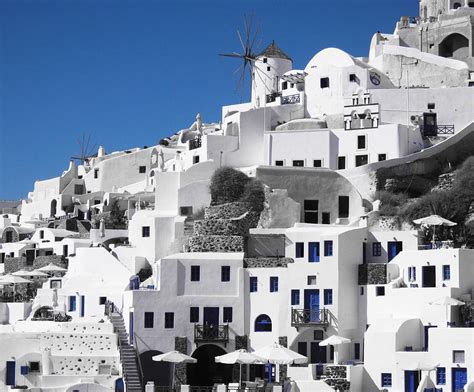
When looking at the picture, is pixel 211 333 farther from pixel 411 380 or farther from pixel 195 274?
pixel 411 380

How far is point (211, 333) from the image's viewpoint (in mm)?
57469

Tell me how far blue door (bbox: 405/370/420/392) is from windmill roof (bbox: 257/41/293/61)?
34.5 metres

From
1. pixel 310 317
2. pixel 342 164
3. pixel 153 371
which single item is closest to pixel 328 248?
pixel 310 317

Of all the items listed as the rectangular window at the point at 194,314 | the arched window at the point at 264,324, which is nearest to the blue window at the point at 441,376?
the arched window at the point at 264,324

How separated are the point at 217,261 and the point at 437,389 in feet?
43.9

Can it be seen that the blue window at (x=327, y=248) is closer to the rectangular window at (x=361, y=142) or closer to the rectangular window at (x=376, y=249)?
the rectangular window at (x=376, y=249)

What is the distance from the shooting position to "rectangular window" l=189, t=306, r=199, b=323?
189 feet

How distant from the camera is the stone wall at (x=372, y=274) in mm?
56281

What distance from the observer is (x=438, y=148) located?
6806 centimetres

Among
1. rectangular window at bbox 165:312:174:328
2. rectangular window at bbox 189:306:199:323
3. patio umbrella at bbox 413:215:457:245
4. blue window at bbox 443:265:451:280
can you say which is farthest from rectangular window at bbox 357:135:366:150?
rectangular window at bbox 165:312:174:328

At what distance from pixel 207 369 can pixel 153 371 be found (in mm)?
3083

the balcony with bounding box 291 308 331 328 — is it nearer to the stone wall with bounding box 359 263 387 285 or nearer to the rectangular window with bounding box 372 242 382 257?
the stone wall with bounding box 359 263 387 285

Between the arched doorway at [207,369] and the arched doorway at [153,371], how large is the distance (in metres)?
1.26

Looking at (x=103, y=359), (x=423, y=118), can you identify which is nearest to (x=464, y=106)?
(x=423, y=118)
